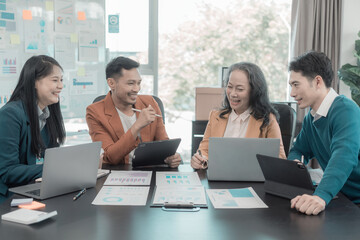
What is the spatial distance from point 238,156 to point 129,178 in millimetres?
495

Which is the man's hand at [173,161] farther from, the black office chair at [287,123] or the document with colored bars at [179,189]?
the black office chair at [287,123]

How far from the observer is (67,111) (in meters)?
3.48

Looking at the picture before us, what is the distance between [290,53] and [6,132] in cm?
317

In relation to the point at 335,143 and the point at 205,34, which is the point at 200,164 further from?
the point at 205,34

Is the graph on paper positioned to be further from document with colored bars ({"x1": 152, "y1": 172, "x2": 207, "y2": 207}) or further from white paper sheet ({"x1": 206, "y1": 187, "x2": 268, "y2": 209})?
white paper sheet ({"x1": 206, "y1": 187, "x2": 268, "y2": 209})

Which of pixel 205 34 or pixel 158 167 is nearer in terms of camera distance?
pixel 158 167

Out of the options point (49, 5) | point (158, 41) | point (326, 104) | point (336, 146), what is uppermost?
point (49, 5)

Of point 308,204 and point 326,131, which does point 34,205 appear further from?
point 326,131

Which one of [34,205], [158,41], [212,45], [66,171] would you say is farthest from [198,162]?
[212,45]

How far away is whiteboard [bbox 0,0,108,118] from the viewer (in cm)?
303

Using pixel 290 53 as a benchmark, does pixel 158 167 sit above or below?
below

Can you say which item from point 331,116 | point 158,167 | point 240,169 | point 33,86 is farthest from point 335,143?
point 33,86

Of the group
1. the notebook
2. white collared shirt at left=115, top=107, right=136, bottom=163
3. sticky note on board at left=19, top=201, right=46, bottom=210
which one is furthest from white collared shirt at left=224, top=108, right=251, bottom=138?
sticky note on board at left=19, top=201, right=46, bottom=210

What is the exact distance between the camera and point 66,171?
56.3 inches
